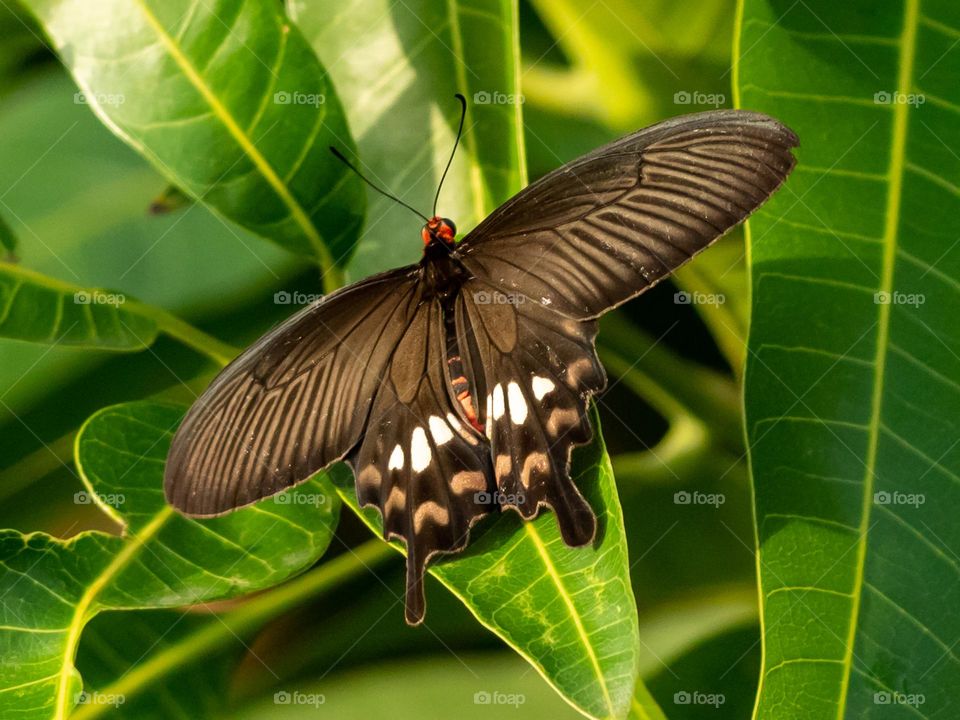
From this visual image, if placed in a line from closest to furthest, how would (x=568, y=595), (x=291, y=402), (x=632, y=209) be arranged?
(x=568, y=595) → (x=632, y=209) → (x=291, y=402)

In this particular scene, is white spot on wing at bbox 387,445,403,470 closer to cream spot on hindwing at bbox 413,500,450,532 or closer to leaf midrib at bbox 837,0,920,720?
cream spot on hindwing at bbox 413,500,450,532

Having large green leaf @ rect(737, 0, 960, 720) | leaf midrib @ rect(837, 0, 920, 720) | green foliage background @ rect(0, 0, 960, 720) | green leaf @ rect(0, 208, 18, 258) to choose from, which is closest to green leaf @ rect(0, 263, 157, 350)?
green foliage background @ rect(0, 0, 960, 720)

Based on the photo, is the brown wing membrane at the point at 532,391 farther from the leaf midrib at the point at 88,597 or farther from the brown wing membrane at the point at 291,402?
the leaf midrib at the point at 88,597

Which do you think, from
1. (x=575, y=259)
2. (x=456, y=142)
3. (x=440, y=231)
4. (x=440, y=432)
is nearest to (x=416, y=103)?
(x=456, y=142)

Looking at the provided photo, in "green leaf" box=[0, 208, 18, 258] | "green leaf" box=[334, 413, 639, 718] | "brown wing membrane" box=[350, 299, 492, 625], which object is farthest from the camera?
"green leaf" box=[0, 208, 18, 258]

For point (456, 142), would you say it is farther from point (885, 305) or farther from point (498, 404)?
point (885, 305)

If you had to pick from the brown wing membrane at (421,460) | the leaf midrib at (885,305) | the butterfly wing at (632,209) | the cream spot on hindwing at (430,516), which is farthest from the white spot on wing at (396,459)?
the leaf midrib at (885,305)
